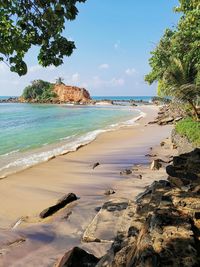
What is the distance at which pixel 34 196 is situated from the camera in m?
11.7

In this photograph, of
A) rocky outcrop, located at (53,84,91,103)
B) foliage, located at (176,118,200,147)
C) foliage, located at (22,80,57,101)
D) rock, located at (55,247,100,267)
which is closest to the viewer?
rock, located at (55,247,100,267)

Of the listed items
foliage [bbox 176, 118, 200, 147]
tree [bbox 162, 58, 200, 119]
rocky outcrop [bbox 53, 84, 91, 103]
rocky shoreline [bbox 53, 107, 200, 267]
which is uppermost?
tree [bbox 162, 58, 200, 119]

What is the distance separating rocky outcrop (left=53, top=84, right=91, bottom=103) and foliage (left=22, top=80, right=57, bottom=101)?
2.24m

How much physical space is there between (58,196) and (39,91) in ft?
387

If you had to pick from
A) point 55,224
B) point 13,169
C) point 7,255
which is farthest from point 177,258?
point 13,169

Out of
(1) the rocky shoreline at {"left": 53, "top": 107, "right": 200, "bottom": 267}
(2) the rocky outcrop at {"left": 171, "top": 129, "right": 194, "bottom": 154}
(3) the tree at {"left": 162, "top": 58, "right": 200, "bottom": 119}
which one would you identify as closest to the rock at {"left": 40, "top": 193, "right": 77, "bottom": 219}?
(1) the rocky shoreline at {"left": 53, "top": 107, "right": 200, "bottom": 267}

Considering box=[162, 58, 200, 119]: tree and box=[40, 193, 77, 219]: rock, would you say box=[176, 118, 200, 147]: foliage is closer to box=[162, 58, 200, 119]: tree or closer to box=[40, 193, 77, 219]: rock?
box=[162, 58, 200, 119]: tree

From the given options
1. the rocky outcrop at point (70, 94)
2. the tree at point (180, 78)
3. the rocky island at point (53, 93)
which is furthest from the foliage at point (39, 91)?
the tree at point (180, 78)

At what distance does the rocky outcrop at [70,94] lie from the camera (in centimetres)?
12231

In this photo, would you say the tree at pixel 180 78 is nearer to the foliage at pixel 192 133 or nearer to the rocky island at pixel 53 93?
the foliage at pixel 192 133

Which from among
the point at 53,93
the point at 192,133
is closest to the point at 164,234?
the point at 192,133

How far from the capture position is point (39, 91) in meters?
127

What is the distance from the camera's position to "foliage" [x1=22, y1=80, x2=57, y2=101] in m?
124

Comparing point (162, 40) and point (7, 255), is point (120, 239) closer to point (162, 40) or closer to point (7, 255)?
point (7, 255)
